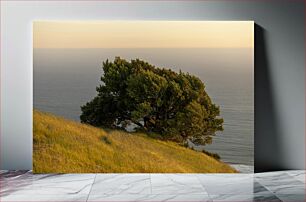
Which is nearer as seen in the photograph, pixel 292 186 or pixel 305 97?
pixel 292 186

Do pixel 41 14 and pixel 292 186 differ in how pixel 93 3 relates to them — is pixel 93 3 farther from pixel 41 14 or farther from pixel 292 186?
pixel 292 186

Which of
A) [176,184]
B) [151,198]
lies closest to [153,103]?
[176,184]

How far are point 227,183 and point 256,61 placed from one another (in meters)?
1.57

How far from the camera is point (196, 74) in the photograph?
6.82 m

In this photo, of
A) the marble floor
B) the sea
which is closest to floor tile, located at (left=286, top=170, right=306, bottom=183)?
the marble floor

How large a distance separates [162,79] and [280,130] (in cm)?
153

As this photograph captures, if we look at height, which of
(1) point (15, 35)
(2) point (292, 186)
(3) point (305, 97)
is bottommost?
(2) point (292, 186)

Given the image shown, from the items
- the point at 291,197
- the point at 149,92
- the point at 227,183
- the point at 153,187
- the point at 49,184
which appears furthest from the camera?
the point at 149,92

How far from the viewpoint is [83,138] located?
6.73 m

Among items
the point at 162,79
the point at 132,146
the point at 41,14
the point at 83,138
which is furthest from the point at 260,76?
the point at 41,14

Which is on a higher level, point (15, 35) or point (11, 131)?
point (15, 35)

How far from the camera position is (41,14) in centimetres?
682

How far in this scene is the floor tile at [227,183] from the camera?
574 cm

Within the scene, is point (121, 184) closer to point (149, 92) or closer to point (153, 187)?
point (153, 187)
